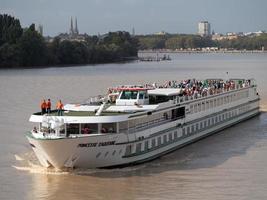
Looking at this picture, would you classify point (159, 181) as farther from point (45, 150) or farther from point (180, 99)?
point (180, 99)

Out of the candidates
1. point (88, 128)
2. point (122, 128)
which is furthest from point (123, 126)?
point (88, 128)

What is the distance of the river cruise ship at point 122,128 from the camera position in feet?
84.7

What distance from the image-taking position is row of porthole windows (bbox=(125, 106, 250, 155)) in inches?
1118

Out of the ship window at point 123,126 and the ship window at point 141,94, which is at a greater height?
the ship window at point 141,94

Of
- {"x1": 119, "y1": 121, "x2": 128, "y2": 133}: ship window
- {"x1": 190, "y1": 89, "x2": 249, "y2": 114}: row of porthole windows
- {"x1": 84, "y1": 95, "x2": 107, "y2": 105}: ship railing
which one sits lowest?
{"x1": 190, "y1": 89, "x2": 249, "y2": 114}: row of porthole windows

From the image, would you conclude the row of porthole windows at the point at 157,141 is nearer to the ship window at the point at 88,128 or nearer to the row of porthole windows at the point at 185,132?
the row of porthole windows at the point at 185,132

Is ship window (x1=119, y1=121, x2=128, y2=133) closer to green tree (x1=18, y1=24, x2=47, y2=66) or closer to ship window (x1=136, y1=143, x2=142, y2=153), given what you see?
ship window (x1=136, y1=143, x2=142, y2=153)

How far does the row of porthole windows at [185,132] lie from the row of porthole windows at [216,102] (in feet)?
2.33

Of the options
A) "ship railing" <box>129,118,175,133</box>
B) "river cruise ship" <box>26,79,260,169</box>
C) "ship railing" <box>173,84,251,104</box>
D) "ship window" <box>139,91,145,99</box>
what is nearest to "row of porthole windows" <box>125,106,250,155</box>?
"river cruise ship" <box>26,79,260,169</box>

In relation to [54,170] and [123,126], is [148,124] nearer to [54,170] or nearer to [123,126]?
[123,126]

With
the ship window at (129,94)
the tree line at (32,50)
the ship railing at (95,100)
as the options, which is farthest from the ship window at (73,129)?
the tree line at (32,50)

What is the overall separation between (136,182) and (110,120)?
2.71m

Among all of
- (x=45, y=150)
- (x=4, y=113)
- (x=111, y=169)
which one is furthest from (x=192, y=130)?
(x=4, y=113)

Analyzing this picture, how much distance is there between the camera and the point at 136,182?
2584 centimetres
